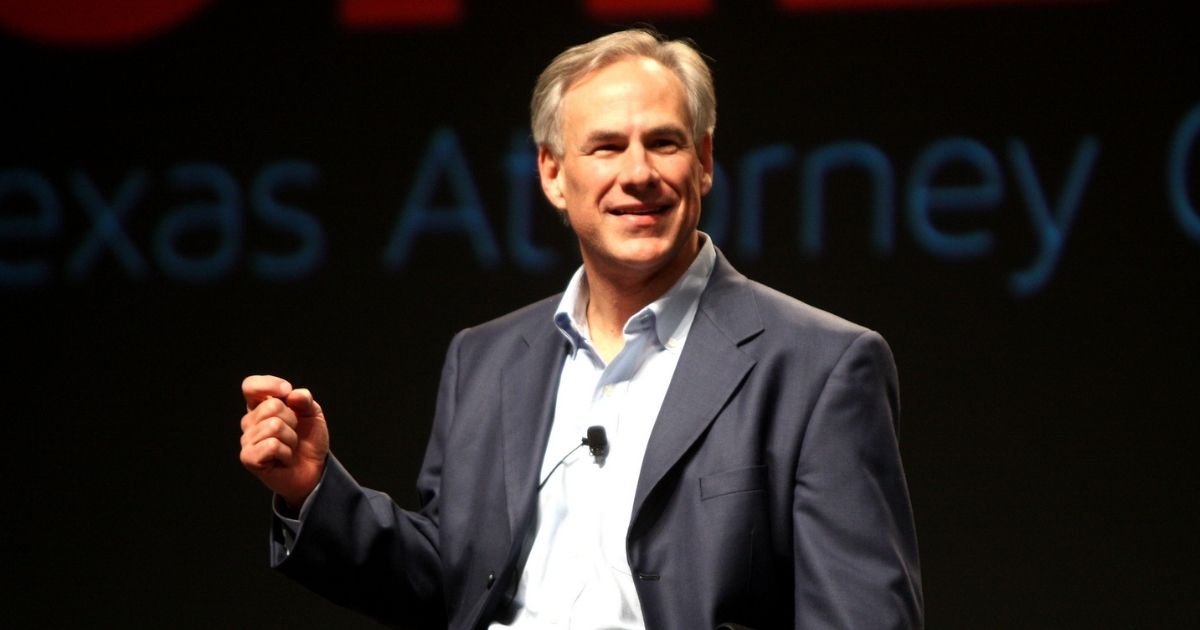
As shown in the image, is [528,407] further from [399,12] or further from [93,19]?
[93,19]

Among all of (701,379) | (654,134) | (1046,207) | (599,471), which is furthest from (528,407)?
(1046,207)

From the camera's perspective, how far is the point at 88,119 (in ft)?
12.9

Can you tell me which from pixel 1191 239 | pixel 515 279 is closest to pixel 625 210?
pixel 515 279

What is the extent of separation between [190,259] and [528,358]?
5.70 feet

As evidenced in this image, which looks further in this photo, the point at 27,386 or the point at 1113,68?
the point at 27,386

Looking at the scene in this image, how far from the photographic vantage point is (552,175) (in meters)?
2.48

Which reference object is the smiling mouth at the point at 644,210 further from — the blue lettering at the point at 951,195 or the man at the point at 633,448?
the blue lettering at the point at 951,195

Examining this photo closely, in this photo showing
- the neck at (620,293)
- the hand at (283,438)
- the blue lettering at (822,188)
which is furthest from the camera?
the blue lettering at (822,188)

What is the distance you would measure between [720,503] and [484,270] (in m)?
1.78

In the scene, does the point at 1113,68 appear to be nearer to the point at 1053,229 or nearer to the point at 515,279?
the point at 1053,229

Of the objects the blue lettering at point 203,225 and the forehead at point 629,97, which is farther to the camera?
the blue lettering at point 203,225

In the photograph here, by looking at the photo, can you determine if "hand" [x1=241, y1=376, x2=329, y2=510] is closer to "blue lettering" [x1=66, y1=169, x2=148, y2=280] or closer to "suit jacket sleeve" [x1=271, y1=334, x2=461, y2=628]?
"suit jacket sleeve" [x1=271, y1=334, x2=461, y2=628]

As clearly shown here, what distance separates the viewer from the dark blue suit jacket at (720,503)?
2076 millimetres

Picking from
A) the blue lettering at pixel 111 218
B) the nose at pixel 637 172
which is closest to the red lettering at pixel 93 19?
the blue lettering at pixel 111 218
